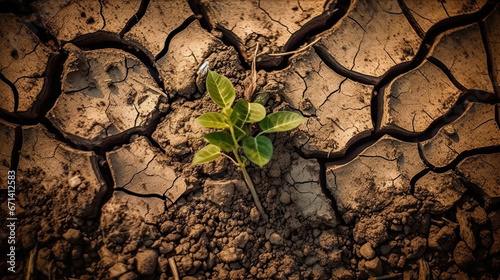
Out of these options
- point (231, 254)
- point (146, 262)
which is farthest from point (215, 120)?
point (146, 262)

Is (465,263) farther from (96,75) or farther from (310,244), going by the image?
(96,75)

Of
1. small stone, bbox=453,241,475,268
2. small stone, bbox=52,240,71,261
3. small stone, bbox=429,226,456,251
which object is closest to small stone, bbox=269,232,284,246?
small stone, bbox=429,226,456,251

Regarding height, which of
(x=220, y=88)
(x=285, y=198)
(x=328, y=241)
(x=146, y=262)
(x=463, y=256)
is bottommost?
(x=463, y=256)

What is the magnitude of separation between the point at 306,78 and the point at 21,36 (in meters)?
2.11

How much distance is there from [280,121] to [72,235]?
4.84 ft

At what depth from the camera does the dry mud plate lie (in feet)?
6.05

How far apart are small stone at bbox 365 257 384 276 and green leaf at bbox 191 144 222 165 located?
1207 mm

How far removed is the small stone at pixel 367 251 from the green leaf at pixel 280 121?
95 cm

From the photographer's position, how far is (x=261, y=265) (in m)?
1.84

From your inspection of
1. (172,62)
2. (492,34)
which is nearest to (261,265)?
(172,62)

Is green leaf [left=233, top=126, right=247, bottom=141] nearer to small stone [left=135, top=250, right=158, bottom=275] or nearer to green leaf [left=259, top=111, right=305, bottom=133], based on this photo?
green leaf [left=259, top=111, right=305, bottom=133]

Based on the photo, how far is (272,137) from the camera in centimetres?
198

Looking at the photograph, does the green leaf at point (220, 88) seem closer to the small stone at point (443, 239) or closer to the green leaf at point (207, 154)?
the green leaf at point (207, 154)

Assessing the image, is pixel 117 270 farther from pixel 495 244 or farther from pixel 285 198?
pixel 495 244
